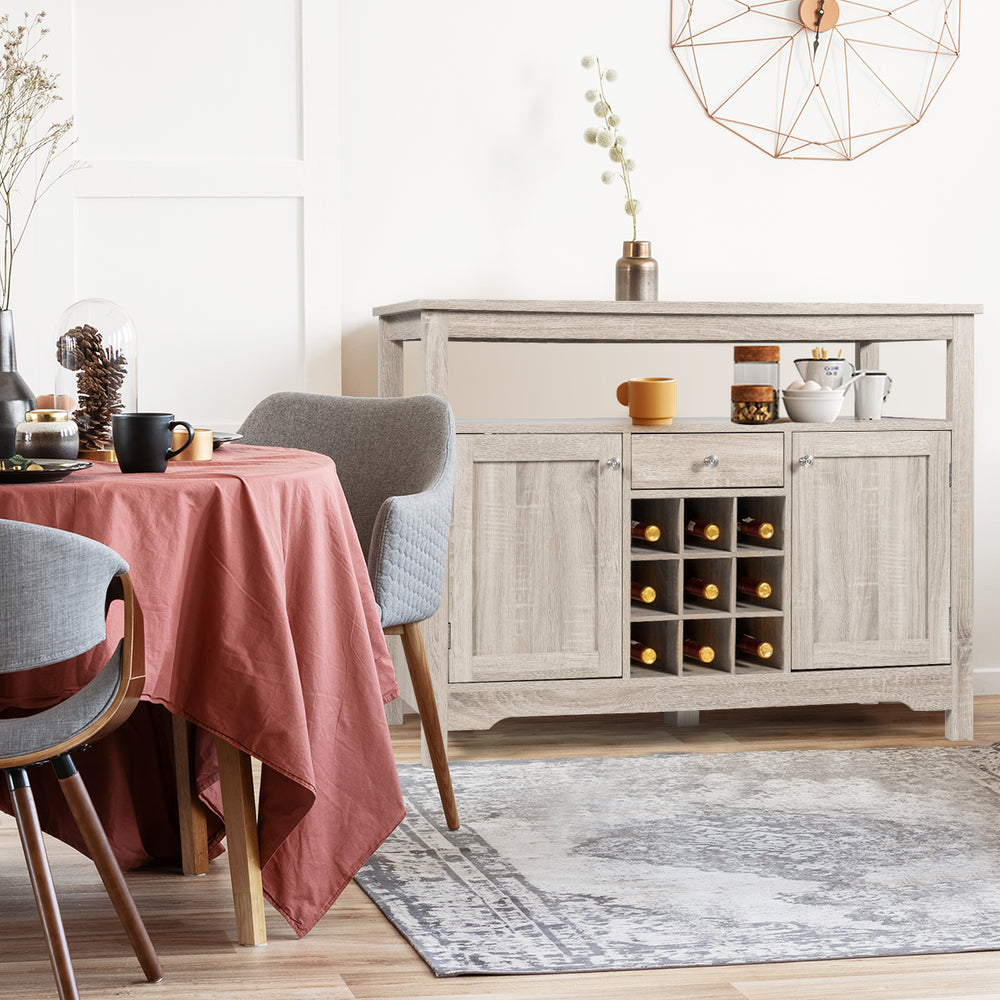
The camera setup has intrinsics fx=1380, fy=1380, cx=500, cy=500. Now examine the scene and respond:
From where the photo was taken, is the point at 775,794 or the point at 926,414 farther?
the point at 926,414

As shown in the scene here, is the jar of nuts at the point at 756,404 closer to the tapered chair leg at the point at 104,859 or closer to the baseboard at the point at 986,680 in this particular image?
the baseboard at the point at 986,680

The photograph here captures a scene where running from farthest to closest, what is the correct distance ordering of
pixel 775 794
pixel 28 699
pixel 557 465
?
pixel 557 465
pixel 775 794
pixel 28 699

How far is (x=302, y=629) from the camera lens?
2.08 m

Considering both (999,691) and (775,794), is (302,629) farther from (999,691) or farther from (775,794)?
(999,691)

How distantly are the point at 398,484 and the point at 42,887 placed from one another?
128cm

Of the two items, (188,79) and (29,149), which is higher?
(188,79)

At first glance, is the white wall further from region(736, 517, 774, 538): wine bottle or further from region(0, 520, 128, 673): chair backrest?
region(0, 520, 128, 673): chair backrest

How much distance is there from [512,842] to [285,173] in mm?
1861

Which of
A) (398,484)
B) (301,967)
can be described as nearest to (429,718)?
(398,484)

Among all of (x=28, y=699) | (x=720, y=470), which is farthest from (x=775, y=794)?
(x=28, y=699)

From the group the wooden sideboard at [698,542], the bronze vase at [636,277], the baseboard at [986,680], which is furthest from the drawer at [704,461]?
the baseboard at [986,680]

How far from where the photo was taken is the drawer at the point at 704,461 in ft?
10.8

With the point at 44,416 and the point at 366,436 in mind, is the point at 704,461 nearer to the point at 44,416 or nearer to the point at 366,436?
the point at 366,436

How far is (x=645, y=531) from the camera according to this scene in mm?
3352
